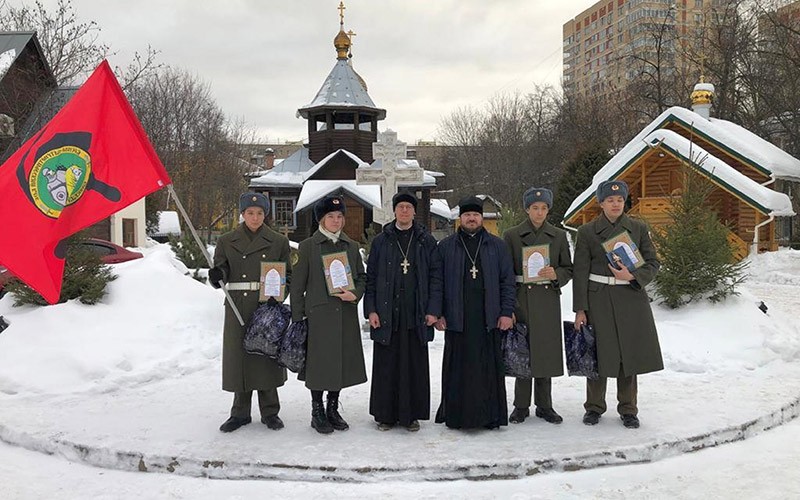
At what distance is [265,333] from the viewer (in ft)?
18.1

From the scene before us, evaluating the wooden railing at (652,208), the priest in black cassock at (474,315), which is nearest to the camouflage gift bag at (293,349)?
the priest in black cassock at (474,315)

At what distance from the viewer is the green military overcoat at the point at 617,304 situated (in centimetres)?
563

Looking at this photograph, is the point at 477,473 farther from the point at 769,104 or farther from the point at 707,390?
the point at 769,104

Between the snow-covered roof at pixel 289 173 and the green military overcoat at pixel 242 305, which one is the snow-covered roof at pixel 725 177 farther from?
the green military overcoat at pixel 242 305

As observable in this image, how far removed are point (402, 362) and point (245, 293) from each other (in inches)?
59.8

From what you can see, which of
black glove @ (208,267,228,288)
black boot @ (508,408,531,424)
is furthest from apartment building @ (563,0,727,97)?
black glove @ (208,267,228,288)

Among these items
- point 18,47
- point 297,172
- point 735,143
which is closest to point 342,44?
point 297,172

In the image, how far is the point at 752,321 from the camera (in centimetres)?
924

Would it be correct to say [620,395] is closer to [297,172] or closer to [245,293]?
[245,293]

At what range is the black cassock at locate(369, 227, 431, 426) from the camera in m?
5.57

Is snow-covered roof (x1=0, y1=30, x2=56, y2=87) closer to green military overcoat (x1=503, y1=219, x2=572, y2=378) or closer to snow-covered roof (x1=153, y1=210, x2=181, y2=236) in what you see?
snow-covered roof (x1=153, y1=210, x2=181, y2=236)

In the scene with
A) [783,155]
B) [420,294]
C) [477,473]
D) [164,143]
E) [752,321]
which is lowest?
[477,473]

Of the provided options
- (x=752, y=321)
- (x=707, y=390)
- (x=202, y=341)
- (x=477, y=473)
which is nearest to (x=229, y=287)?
(x=477, y=473)

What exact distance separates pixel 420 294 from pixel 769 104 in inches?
1154
